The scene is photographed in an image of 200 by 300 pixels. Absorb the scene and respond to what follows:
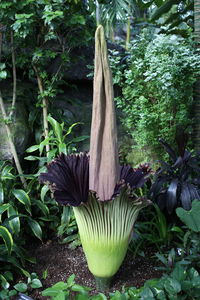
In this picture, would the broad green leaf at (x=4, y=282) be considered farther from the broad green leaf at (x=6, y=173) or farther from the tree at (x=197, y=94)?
the tree at (x=197, y=94)

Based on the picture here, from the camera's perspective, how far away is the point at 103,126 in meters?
1.58

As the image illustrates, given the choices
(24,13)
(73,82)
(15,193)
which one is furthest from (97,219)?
(73,82)

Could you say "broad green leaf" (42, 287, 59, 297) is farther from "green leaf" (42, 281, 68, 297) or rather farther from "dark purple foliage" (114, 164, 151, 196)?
"dark purple foliage" (114, 164, 151, 196)

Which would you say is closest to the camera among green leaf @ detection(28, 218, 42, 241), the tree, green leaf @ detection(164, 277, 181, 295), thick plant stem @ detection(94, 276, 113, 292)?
green leaf @ detection(164, 277, 181, 295)

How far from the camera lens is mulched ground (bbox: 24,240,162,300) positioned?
1.77 m

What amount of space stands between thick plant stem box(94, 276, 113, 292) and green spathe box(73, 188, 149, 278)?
37 millimetres

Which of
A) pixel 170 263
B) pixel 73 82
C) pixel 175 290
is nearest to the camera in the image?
pixel 175 290

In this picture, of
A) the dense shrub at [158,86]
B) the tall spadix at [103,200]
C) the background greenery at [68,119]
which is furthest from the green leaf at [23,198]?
the dense shrub at [158,86]

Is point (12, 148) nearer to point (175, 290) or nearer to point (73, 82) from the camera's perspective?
point (73, 82)

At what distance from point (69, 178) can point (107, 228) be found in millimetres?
332

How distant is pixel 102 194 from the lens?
1.57 meters

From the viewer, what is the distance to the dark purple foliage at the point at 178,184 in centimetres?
204

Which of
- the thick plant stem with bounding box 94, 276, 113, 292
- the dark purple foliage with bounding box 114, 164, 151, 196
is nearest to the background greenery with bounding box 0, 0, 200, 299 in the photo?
the thick plant stem with bounding box 94, 276, 113, 292

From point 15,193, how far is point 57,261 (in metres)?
0.55
